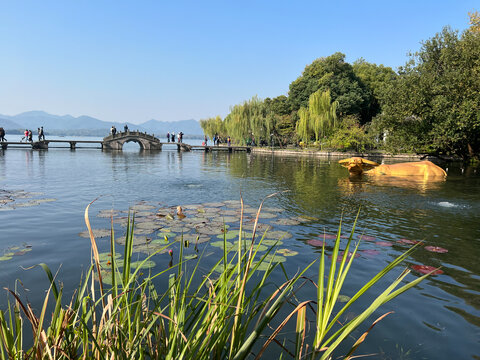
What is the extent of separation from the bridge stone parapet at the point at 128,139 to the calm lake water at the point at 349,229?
36512 mm

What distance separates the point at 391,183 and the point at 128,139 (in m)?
45.4

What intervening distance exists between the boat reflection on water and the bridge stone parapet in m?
40.6

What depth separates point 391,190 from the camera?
46.2ft

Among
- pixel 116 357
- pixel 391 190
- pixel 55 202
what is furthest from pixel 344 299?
pixel 391 190

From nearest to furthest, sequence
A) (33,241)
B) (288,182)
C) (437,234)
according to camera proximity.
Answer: (33,241), (437,234), (288,182)

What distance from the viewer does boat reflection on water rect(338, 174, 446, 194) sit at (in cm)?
1462

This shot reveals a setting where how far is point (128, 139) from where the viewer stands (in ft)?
174

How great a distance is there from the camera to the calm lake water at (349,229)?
3.86m

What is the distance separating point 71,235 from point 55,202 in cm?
417

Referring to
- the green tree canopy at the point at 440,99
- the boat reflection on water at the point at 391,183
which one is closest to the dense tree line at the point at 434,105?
the green tree canopy at the point at 440,99

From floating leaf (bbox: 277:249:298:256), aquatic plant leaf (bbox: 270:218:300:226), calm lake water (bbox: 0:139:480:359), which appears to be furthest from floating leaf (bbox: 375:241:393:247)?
aquatic plant leaf (bbox: 270:218:300:226)

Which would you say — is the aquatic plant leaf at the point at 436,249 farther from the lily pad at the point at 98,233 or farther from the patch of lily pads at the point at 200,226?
the lily pad at the point at 98,233

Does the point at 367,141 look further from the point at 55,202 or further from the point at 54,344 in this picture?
the point at 54,344

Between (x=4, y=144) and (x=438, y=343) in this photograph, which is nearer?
(x=438, y=343)
